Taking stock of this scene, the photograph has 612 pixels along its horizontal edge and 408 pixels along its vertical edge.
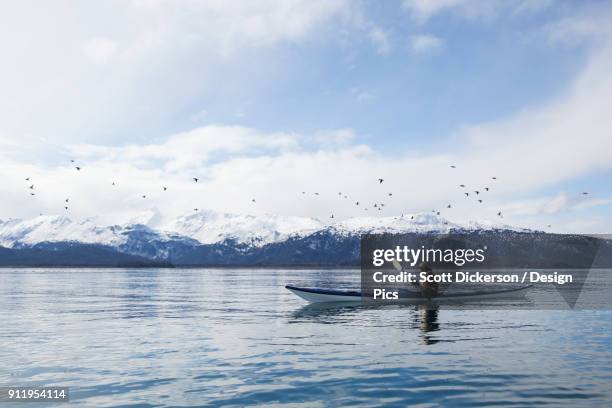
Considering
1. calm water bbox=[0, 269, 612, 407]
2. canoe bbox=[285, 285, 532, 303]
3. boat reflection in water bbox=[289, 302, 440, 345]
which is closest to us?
calm water bbox=[0, 269, 612, 407]

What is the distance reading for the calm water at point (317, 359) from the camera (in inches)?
798

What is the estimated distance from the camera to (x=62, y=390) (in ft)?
69.4

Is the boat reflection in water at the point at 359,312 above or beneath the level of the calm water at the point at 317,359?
beneath

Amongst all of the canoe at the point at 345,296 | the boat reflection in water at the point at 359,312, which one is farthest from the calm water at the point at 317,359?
the canoe at the point at 345,296

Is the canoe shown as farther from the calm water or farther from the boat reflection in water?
the calm water

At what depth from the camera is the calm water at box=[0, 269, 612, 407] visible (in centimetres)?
2028

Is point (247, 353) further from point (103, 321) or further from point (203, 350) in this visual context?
point (103, 321)

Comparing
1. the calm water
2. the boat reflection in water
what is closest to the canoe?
the boat reflection in water

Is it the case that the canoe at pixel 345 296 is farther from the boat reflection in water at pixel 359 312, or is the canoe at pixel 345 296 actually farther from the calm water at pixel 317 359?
the calm water at pixel 317 359

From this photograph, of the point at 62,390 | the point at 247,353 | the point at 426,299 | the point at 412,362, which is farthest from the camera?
the point at 426,299

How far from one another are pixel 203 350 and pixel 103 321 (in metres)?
18.2

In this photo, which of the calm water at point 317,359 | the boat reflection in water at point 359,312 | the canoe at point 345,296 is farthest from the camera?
the canoe at point 345,296

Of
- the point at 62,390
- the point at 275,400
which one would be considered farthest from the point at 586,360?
the point at 62,390

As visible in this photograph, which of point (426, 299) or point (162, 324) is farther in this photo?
point (426, 299)
